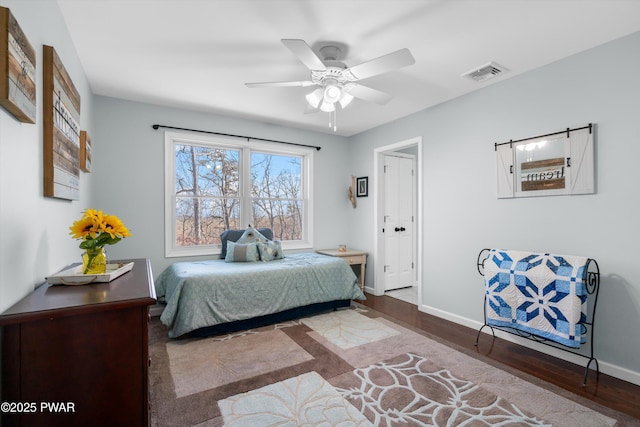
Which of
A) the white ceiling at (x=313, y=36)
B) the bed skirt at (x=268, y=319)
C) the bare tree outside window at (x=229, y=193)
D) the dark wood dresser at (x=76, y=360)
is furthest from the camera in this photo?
the bare tree outside window at (x=229, y=193)

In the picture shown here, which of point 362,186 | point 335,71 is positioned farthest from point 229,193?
point 335,71

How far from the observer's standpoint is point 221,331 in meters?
3.13

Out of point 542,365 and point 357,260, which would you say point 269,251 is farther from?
point 542,365

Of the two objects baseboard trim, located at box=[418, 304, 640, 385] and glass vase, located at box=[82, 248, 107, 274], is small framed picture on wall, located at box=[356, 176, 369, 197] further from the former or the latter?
glass vase, located at box=[82, 248, 107, 274]

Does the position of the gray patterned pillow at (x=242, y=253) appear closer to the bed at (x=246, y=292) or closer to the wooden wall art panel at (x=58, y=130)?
the bed at (x=246, y=292)

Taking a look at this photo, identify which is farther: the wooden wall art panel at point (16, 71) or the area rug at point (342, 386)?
the area rug at point (342, 386)

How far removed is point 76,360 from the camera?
1127 millimetres

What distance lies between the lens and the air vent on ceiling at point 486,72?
275 cm

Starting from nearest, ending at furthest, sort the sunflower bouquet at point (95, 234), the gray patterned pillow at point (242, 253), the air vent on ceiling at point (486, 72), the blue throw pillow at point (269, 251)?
the sunflower bouquet at point (95, 234) < the air vent on ceiling at point (486, 72) < the gray patterned pillow at point (242, 253) < the blue throw pillow at point (269, 251)

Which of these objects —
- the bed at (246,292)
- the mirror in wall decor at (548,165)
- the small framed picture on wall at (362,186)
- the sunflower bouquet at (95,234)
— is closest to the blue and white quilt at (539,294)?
the mirror in wall decor at (548,165)

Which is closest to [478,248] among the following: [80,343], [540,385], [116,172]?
[540,385]

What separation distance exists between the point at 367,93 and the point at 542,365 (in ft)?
8.98

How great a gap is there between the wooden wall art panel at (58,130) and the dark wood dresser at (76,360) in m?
0.74

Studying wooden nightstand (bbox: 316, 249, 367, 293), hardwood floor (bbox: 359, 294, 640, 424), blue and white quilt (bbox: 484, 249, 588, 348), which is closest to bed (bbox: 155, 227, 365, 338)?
wooden nightstand (bbox: 316, 249, 367, 293)
